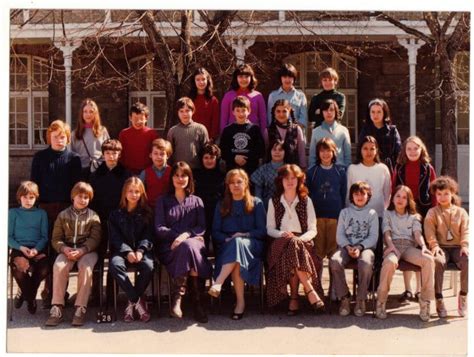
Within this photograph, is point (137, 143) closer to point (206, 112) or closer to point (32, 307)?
point (206, 112)

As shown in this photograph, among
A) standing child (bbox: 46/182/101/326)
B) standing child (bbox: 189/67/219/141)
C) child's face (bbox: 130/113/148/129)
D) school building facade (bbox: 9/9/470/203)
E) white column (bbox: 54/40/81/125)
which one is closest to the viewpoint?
standing child (bbox: 46/182/101/326)

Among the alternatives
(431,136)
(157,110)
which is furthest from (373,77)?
(157,110)

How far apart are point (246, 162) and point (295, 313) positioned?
1.56 metres

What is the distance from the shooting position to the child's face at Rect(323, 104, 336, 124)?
24.4 feet

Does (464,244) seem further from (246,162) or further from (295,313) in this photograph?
(246,162)

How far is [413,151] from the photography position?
23.0ft

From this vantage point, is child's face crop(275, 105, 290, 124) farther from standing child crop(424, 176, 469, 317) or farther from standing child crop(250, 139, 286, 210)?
standing child crop(424, 176, 469, 317)

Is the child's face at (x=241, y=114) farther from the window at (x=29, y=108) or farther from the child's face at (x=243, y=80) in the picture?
the window at (x=29, y=108)

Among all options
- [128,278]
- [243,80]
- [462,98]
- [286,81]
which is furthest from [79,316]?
[462,98]

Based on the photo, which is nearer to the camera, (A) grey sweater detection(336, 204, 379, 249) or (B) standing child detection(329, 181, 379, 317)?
(B) standing child detection(329, 181, 379, 317)

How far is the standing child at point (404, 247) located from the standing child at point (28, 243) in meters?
3.03

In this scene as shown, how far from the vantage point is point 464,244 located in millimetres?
6699

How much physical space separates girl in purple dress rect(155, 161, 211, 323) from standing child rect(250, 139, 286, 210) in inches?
25.6

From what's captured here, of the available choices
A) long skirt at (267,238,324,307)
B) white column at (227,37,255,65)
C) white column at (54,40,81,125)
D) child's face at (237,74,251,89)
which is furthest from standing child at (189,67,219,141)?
white column at (54,40,81,125)
